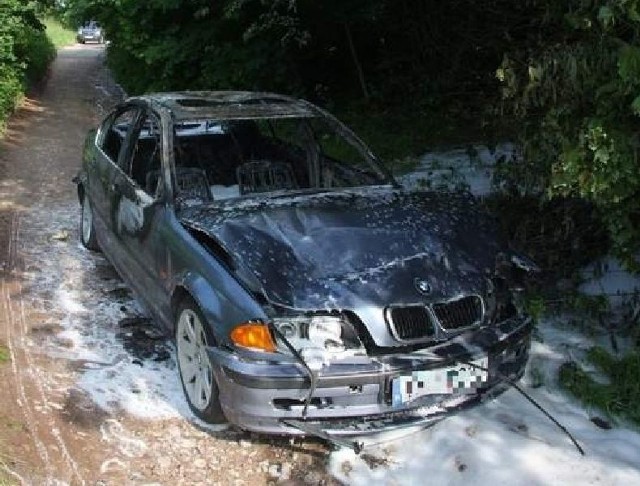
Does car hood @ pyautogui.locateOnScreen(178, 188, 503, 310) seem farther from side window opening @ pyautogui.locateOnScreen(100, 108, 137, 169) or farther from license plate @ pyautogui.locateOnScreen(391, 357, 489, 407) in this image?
side window opening @ pyautogui.locateOnScreen(100, 108, 137, 169)

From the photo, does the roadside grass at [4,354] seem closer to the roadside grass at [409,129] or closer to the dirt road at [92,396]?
the dirt road at [92,396]

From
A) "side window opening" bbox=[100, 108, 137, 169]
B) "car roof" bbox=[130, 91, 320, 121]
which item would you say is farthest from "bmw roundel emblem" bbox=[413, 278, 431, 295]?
"side window opening" bbox=[100, 108, 137, 169]

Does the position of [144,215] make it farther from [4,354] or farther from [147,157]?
[4,354]

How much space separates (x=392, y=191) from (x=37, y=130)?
1135 centimetres

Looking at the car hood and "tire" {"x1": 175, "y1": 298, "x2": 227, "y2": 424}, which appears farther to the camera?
"tire" {"x1": 175, "y1": 298, "x2": 227, "y2": 424}

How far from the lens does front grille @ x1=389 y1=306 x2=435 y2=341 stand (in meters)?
3.58

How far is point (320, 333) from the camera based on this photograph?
11.7 ft

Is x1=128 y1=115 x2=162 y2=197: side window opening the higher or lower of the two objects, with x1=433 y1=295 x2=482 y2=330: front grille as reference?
higher

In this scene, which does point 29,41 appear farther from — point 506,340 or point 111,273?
point 506,340

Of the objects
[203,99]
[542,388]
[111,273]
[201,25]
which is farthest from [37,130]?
[542,388]

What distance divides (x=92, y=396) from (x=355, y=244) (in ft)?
5.63

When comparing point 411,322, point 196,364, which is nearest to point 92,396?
point 196,364

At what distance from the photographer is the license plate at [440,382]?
11.6ft

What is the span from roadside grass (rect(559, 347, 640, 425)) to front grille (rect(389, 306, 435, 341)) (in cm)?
118
